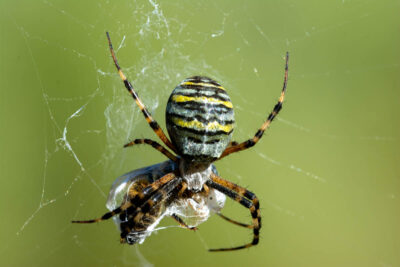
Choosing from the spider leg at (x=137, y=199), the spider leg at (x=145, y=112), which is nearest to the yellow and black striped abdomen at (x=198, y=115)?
the spider leg at (x=145, y=112)

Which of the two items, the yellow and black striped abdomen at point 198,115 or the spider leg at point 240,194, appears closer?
the yellow and black striped abdomen at point 198,115

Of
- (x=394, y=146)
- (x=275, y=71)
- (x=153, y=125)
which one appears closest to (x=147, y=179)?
(x=153, y=125)

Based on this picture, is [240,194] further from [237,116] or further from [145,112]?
[237,116]

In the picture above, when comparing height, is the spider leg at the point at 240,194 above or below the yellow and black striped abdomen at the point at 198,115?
below

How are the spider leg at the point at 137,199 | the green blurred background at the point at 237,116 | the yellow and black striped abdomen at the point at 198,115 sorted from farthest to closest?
the green blurred background at the point at 237,116
the spider leg at the point at 137,199
the yellow and black striped abdomen at the point at 198,115

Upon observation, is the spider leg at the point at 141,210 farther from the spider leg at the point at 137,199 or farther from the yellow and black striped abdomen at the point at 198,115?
the yellow and black striped abdomen at the point at 198,115

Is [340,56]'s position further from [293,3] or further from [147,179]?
[147,179]

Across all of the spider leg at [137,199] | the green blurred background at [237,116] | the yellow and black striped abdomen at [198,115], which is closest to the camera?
the yellow and black striped abdomen at [198,115]
